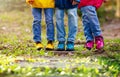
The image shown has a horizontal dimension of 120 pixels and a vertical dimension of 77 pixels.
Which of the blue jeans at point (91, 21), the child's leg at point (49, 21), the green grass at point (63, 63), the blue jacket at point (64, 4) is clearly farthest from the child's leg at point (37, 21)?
the blue jeans at point (91, 21)

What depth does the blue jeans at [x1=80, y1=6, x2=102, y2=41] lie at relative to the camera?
9.59m

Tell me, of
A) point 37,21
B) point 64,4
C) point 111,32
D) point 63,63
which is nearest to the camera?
point 63,63

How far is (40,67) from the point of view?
714 centimetres

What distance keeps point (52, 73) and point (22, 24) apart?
519 inches

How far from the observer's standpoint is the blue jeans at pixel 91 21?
31.4 feet

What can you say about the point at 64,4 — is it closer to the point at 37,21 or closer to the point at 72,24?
the point at 72,24

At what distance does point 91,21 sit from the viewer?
31.6ft

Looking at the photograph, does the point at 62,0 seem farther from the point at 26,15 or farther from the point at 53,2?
the point at 26,15

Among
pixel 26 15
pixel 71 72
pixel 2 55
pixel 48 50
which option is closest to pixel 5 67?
pixel 71 72

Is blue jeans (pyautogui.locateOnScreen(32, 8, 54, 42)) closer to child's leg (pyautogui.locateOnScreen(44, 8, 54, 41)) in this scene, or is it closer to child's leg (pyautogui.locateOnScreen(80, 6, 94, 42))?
child's leg (pyautogui.locateOnScreen(44, 8, 54, 41))

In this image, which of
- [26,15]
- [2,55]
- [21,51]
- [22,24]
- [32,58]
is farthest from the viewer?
[26,15]

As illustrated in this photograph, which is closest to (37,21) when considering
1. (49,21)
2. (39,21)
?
(39,21)

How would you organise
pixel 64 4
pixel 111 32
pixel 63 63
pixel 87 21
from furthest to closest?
pixel 111 32 → pixel 87 21 → pixel 64 4 → pixel 63 63

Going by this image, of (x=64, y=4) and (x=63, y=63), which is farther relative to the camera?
(x=64, y=4)
